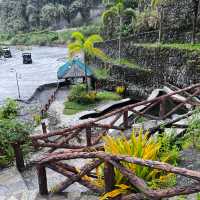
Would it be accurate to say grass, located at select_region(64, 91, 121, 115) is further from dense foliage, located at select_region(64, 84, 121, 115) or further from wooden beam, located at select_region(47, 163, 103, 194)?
wooden beam, located at select_region(47, 163, 103, 194)

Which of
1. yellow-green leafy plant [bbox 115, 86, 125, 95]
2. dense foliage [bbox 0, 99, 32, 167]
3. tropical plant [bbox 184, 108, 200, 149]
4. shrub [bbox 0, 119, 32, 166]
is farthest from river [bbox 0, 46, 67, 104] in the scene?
tropical plant [bbox 184, 108, 200, 149]

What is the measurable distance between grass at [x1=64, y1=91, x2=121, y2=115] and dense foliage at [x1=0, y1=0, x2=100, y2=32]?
51.6m

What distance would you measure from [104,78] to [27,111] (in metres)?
5.18

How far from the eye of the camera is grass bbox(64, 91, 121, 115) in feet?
53.0

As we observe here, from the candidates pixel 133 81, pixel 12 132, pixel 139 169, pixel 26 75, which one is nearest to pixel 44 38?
pixel 26 75

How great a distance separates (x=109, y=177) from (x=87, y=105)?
13917mm

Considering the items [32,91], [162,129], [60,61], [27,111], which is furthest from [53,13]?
[162,129]

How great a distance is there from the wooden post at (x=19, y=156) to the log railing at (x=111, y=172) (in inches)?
62.5

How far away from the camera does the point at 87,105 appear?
17.1 meters

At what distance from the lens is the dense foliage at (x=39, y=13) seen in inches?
2657

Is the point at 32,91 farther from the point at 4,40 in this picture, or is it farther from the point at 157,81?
the point at 4,40

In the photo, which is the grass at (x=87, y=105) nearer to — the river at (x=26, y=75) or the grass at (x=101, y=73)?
the grass at (x=101, y=73)

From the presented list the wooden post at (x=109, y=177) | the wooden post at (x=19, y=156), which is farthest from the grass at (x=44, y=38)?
the wooden post at (x=109, y=177)

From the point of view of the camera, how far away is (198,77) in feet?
40.9
